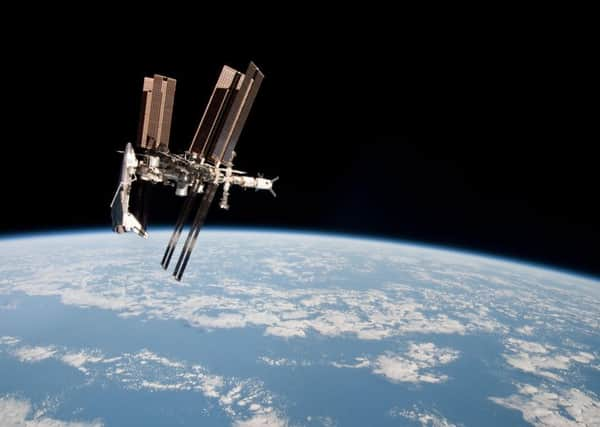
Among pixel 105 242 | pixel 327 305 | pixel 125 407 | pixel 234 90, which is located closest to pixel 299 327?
pixel 327 305

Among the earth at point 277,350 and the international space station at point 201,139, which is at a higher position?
the international space station at point 201,139

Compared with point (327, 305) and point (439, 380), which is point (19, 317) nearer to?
point (327, 305)

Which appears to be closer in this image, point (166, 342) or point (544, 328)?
point (166, 342)

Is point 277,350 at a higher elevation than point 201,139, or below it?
below

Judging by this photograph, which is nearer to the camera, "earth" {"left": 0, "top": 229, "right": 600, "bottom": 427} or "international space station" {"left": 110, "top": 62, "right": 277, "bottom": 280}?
"international space station" {"left": 110, "top": 62, "right": 277, "bottom": 280}

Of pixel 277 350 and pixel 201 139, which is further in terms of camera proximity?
pixel 277 350

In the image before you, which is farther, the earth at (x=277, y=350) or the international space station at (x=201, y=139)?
the earth at (x=277, y=350)

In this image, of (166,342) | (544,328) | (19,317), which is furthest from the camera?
(544,328)

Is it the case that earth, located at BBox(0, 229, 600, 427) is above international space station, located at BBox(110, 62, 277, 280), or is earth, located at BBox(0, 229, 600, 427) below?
below
